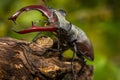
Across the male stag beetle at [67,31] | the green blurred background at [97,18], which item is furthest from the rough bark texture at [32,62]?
the green blurred background at [97,18]

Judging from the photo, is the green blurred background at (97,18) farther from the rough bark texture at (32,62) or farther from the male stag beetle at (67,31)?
the rough bark texture at (32,62)

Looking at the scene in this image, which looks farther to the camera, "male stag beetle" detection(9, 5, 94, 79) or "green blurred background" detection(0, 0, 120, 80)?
"green blurred background" detection(0, 0, 120, 80)

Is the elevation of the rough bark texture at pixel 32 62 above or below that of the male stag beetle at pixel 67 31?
below

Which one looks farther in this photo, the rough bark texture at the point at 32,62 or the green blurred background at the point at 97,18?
the green blurred background at the point at 97,18

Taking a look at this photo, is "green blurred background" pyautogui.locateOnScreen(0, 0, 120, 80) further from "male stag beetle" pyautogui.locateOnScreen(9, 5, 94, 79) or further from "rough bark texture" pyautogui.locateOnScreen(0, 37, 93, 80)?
"rough bark texture" pyautogui.locateOnScreen(0, 37, 93, 80)

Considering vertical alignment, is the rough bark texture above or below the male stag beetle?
below

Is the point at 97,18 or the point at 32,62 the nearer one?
the point at 32,62

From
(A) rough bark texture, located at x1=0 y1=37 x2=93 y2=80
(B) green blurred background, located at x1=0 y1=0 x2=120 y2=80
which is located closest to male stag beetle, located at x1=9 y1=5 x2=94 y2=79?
(A) rough bark texture, located at x1=0 y1=37 x2=93 y2=80

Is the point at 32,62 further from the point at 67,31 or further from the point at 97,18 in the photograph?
the point at 97,18

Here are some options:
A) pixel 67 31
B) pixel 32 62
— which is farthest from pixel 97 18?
pixel 32 62

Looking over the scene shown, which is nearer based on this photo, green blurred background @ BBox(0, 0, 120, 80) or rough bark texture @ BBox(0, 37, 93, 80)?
rough bark texture @ BBox(0, 37, 93, 80)
